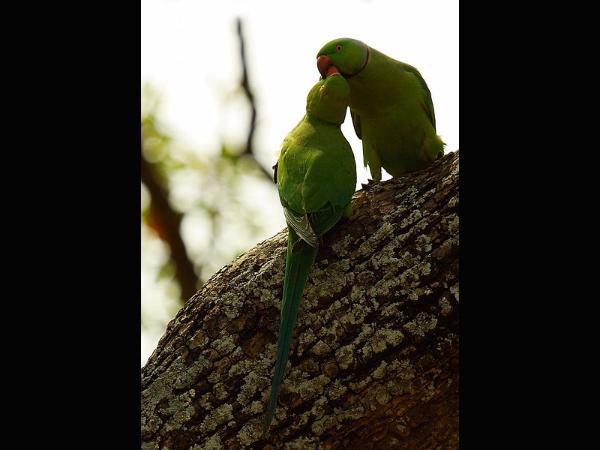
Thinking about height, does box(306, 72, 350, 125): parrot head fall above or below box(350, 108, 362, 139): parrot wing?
below

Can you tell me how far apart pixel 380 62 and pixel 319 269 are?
37.0 inches

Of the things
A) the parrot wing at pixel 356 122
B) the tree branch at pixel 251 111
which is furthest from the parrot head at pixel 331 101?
the tree branch at pixel 251 111

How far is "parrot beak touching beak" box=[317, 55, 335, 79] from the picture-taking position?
2.10m

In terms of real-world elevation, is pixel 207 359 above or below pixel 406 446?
above

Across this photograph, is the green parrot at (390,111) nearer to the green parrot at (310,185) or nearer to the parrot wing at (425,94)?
the parrot wing at (425,94)

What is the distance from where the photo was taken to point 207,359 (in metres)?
1.62

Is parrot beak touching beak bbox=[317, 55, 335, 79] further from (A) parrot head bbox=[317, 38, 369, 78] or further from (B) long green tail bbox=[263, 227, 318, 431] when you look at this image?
(B) long green tail bbox=[263, 227, 318, 431]

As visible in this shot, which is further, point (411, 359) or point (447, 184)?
point (447, 184)

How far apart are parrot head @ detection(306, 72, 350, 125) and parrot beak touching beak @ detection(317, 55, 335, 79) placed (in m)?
0.24

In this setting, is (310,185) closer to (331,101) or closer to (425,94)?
(331,101)

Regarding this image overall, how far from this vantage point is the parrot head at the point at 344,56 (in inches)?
83.2

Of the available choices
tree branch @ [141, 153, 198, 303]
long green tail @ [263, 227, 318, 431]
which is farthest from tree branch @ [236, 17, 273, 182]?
long green tail @ [263, 227, 318, 431]

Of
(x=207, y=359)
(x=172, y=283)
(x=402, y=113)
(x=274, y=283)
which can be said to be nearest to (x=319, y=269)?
(x=274, y=283)
